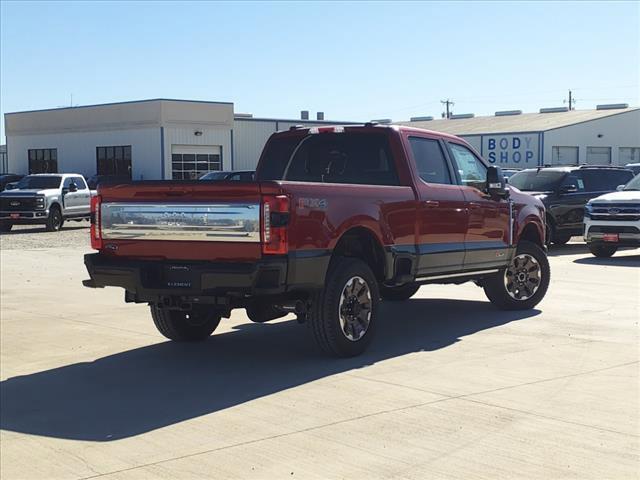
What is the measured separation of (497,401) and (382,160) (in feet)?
11.0

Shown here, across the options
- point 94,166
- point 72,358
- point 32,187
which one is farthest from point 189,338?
point 94,166

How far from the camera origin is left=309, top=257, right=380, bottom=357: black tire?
763cm

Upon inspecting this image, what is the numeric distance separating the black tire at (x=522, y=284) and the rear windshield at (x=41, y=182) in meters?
21.6

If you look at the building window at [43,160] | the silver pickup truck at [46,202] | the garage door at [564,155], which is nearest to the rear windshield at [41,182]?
the silver pickup truck at [46,202]

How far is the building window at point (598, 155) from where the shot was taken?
192ft

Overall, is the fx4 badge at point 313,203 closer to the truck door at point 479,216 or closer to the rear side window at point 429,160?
the rear side window at point 429,160

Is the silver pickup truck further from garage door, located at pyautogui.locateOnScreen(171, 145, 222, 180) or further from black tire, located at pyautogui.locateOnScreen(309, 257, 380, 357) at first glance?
garage door, located at pyautogui.locateOnScreen(171, 145, 222, 180)

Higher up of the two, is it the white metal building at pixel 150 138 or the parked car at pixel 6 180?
the white metal building at pixel 150 138

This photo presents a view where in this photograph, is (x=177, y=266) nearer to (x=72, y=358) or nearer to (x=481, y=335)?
(x=72, y=358)

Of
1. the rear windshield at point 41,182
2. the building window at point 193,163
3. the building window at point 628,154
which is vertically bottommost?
the rear windshield at point 41,182

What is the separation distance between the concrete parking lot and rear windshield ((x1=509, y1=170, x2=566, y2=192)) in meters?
9.92

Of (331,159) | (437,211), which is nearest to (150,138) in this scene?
(331,159)

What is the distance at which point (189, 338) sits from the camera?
356 inches

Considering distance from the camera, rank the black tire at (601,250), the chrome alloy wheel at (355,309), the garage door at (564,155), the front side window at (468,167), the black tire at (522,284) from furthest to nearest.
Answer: the garage door at (564,155) → the black tire at (601,250) → the black tire at (522,284) → the front side window at (468,167) → the chrome alloy wheel at (355,309)
